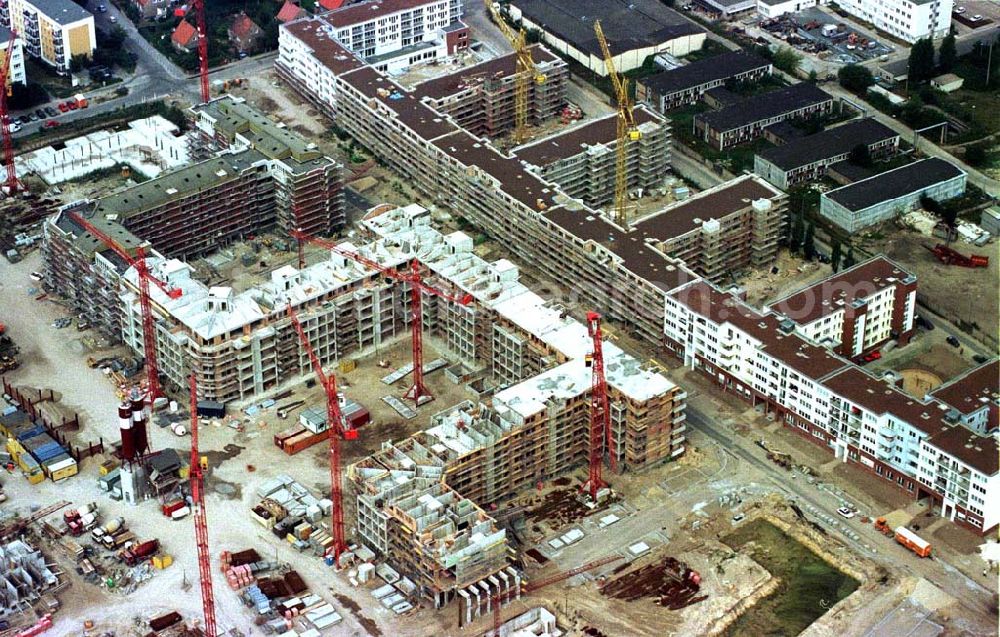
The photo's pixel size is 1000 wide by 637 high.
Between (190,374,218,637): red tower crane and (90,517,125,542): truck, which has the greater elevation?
(190,374,218,637): red tower crane

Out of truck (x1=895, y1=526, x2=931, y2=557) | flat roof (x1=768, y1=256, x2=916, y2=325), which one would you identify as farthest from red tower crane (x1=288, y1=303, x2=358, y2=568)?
truck (x1=895, y1=526, x2=931, y2=557)

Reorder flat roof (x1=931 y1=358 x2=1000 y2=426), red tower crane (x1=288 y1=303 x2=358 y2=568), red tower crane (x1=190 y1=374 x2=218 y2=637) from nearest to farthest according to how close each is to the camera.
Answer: red tower crane (x1=190 y1=374 x2=218 y2=637) < red tower crane (x1=288 y1=303 x2=358 y2=568) < flat roof (x1=931 y1=358 x2=1000 y2=426)

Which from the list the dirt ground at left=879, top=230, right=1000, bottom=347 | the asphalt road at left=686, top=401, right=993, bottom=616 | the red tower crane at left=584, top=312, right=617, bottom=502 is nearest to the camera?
the asphalt road at left=686, top=401, right=993, bottom=616

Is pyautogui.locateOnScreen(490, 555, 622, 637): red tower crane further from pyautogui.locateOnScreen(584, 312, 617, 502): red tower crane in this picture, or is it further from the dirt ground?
the dirt ground

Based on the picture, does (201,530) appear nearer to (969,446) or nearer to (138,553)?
(138,553)

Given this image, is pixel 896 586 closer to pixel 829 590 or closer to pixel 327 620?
pixel 829 590

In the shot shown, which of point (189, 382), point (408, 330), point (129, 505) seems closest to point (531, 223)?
point (408, 330)
